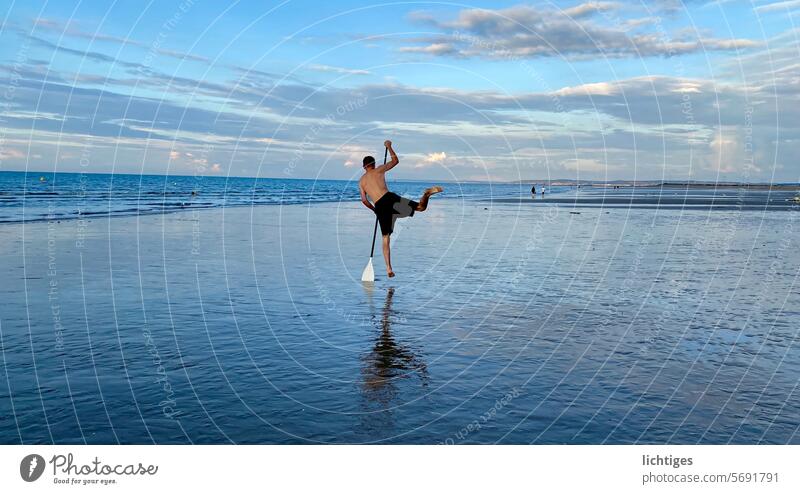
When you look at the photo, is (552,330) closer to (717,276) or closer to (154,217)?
(717,276)

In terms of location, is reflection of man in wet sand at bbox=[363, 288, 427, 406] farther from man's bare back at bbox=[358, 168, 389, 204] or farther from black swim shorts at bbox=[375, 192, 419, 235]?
man's bare back at bbox=[358, 168, 389, 204]

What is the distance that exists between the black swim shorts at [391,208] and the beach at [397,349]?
1.88 metres

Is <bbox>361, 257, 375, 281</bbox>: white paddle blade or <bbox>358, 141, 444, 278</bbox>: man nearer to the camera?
<bbox>358, 141, 444, 278</bbox>: man

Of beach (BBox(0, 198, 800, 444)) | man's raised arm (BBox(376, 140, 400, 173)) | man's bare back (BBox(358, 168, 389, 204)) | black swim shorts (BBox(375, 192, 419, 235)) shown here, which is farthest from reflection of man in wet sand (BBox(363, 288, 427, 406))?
man's bare back (BBox(358, 168, 389, 204))

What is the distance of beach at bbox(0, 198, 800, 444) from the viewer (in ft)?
26.1

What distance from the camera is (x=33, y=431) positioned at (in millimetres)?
7523

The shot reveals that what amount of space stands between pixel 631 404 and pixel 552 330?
4.34 meters

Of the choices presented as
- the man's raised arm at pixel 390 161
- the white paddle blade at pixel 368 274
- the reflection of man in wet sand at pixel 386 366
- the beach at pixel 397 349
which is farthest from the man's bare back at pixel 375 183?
the reflection of man in wet sand at pixel 386 366

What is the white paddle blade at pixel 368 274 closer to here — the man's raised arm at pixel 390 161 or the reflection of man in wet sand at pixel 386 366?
the man's raised arm at pixel 390 161

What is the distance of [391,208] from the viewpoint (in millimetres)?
17766

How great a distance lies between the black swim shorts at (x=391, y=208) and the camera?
17688mm

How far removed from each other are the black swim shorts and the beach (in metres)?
1.88

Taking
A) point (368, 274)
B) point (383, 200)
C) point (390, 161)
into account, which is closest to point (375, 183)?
point (383, 200)

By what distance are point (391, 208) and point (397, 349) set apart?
23.1 ft
